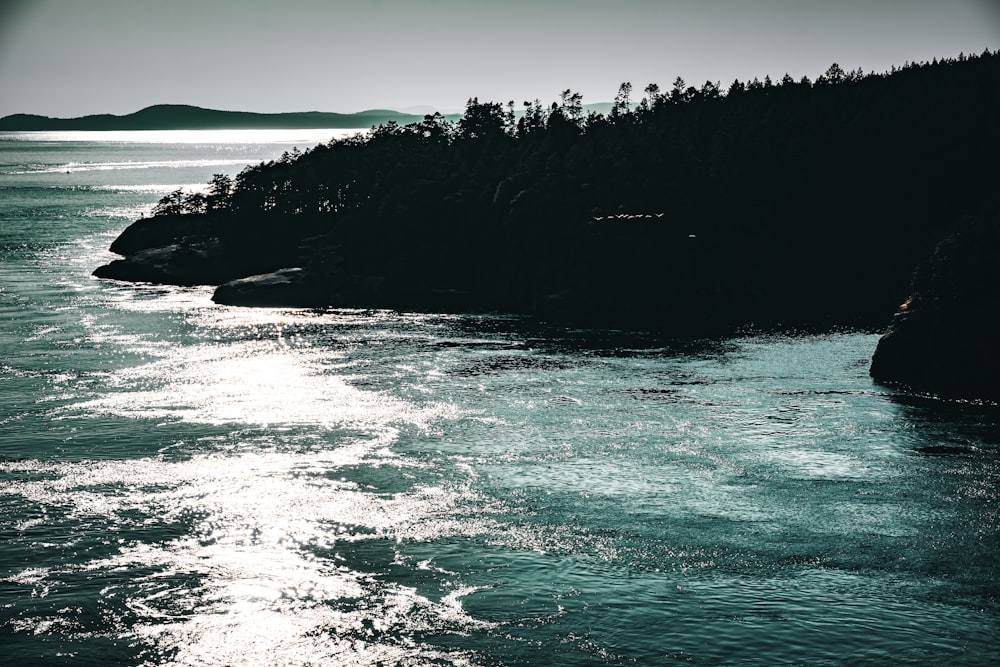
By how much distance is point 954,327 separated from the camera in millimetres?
69375

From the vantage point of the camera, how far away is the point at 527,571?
3756 cm

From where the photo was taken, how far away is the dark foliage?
377ft

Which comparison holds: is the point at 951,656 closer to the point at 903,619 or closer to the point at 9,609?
the point at 903,619

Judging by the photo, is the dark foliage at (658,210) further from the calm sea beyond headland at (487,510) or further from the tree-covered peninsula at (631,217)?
the calm sea beyond headland at (487,510)

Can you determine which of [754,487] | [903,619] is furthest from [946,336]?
[903,619]

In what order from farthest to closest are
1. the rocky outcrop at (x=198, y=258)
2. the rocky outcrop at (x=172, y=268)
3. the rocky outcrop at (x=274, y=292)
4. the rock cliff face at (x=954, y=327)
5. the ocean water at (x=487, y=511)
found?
the rocky outcrop at (x=198, y=258) → the rocky outcrop at (x=172, y=268) → the rocky outcrop at (x=274, y=292) → the rock cliff face at (x=954, y=327) → the ocean water at (x=487, y=511)

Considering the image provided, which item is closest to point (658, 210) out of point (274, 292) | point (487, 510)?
point (274, 292)

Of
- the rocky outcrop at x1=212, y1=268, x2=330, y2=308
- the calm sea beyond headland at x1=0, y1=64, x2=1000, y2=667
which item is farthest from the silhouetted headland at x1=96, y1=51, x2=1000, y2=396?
the calm sea beyond headland at x1=0, y1=64, x2=1000, y2=667

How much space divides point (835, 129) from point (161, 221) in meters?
101

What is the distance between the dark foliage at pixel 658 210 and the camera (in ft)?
377

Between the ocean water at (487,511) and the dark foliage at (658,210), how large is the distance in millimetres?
33173

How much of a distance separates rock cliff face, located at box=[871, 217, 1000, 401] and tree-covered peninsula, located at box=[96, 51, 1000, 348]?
2395cm

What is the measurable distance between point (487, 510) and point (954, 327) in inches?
1629

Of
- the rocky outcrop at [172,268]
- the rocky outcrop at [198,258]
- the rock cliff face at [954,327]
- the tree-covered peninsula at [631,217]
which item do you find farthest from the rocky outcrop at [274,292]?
the rock cliff face at [954,327]
